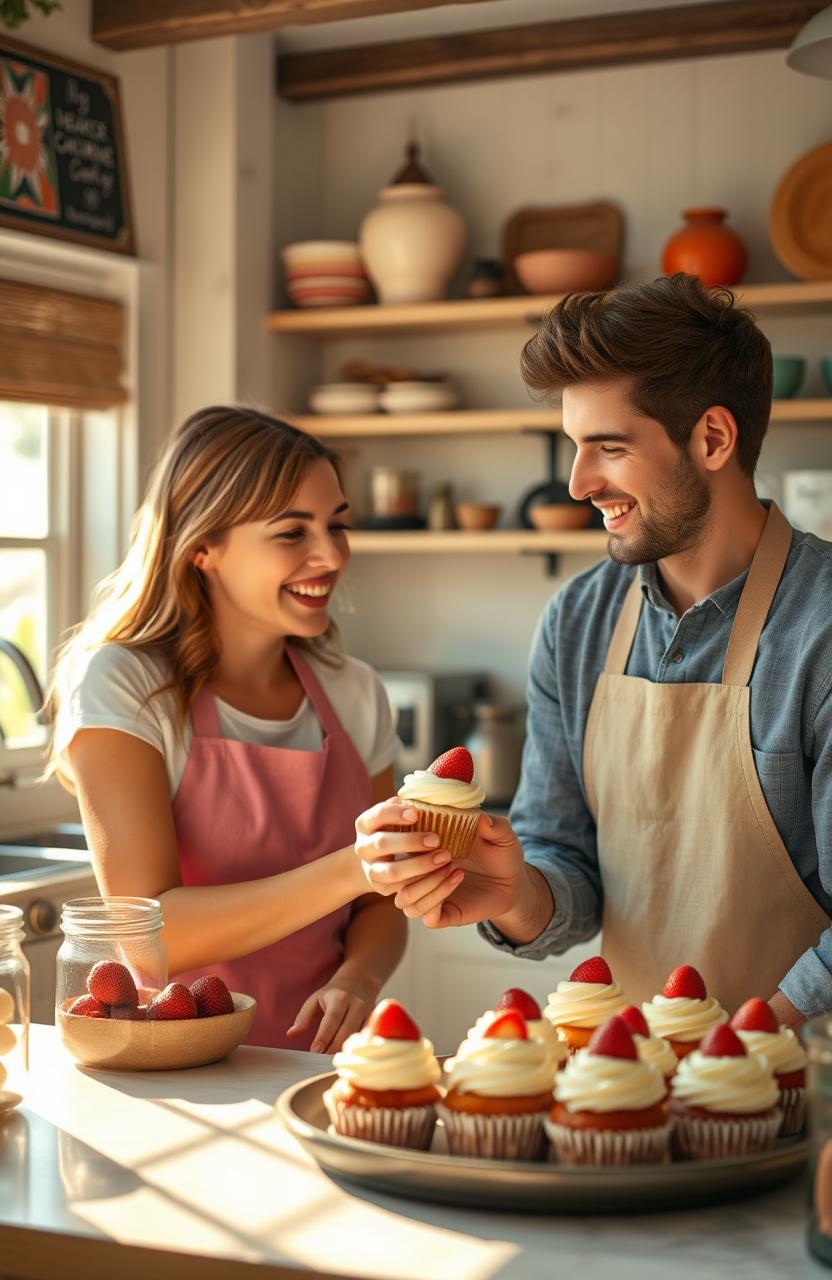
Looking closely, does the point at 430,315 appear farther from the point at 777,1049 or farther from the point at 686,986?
the point at 777,1049

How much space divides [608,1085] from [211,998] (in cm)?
55

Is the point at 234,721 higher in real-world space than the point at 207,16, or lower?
lower

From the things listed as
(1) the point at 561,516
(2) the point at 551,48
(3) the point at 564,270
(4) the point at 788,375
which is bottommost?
(1) the point at 561,516

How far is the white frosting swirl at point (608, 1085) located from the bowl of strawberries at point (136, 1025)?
488 millimetres

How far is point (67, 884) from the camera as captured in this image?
304 centimetres

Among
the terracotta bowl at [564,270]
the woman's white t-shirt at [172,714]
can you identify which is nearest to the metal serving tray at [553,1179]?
the woman's white t-shirt at [172,714]

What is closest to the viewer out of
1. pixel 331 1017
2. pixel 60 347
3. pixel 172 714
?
pixel 331 1017

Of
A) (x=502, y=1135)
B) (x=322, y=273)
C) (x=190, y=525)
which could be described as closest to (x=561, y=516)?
(x=322, y=273)

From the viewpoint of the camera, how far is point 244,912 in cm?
197

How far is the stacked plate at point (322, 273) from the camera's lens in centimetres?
421

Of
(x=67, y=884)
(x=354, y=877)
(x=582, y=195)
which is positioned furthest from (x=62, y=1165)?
(x=582, y=195)

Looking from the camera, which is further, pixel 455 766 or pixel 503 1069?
pixel 455 766

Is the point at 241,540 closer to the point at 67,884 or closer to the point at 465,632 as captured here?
the point at 67,884

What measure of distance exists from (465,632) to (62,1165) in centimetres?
318
